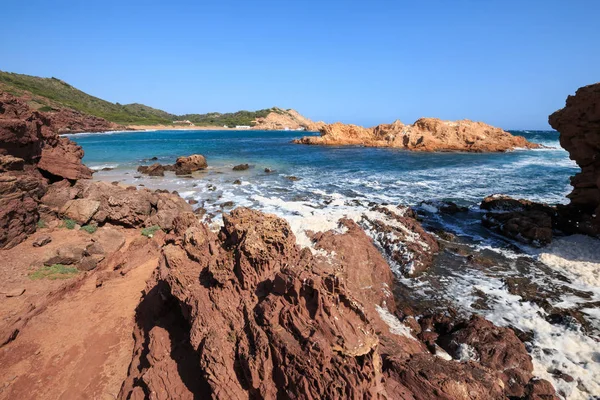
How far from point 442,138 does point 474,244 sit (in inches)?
1822

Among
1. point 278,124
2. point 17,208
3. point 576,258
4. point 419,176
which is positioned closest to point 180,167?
point 17,208

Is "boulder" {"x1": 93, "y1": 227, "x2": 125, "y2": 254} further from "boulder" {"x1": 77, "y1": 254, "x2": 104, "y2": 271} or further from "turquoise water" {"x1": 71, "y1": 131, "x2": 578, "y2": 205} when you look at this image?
"turquoise water" {"x1": 71, "y1": 131, "x2": 578, "y2": 205}

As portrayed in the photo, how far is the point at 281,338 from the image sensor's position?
3633mm

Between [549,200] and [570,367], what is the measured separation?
1636 cm

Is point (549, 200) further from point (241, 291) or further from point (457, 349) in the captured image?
point (241, 291)

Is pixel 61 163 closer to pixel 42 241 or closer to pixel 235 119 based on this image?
pixel 42 241

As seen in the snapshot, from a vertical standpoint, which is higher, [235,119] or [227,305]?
[235,119]

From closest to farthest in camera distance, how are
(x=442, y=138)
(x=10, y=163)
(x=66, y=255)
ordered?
(x=66, y=255) → (x=10, y=163) → (x=442, y=138)

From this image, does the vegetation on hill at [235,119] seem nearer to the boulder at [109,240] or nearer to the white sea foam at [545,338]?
the boulder at [109,240]

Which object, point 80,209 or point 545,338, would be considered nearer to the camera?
point 545,338

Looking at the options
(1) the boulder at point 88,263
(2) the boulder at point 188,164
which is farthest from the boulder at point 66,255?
(2) the boulder at point 188,164

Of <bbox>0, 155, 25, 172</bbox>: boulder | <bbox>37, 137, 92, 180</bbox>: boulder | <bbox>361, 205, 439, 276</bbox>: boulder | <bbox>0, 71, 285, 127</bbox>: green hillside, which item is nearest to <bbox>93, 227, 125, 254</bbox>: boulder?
<bbox>0, 155, 25, 172</bbox>: boulder

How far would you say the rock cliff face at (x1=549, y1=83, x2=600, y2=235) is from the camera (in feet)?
39.0

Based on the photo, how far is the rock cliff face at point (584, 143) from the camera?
11.9m
